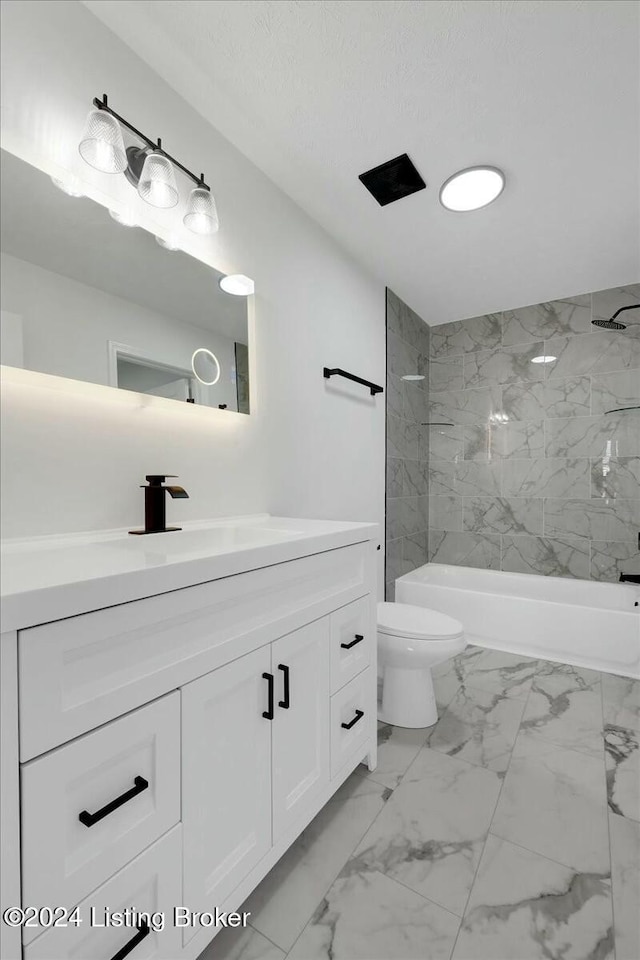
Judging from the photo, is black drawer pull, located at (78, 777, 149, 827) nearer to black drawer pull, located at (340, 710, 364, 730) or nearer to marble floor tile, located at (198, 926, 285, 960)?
marble floor tile, located at (198, 926, 285, 960)

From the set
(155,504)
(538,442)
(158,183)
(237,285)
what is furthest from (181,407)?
(538,442)

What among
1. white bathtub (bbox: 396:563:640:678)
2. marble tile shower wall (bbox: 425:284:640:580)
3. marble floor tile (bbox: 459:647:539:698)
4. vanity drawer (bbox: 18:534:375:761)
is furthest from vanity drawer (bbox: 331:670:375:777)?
marble tile shower wall (bbox: 425:284:640:580)

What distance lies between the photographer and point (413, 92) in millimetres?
1471

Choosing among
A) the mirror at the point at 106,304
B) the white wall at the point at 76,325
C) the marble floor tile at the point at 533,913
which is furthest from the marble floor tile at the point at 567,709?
the white wall at the point at 76,325

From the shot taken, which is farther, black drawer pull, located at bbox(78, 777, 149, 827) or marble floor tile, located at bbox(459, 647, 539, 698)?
marble floor tile, located at bbox(459, 647, 539, 698)

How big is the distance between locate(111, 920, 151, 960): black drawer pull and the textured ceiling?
85.7 inches

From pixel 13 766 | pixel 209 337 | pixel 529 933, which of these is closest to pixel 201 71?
pixel 209 337

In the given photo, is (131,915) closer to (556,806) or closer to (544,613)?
(556,806)

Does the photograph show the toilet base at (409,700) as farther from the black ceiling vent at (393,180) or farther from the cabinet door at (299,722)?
the black ceiling vent at (393,180)

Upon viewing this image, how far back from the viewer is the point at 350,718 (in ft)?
4.65

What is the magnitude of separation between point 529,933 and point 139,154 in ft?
7.57

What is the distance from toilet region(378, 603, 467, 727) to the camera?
1.76 m

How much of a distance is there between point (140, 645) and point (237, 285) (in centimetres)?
136

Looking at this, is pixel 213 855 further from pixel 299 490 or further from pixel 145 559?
pixel 299 490
